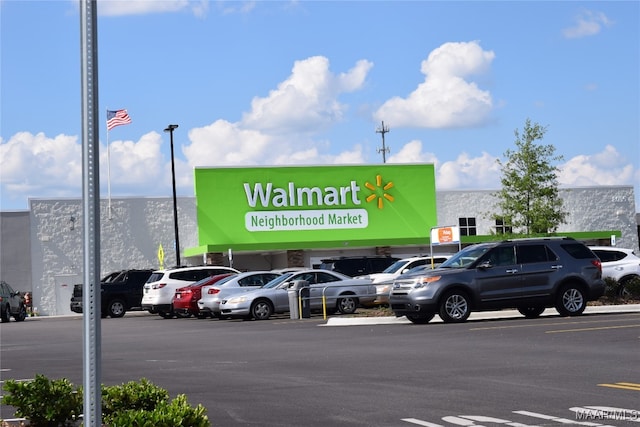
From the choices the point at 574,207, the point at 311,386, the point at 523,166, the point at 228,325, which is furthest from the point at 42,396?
the point at 574,207

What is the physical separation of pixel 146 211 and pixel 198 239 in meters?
3.19

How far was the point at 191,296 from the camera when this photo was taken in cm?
3503

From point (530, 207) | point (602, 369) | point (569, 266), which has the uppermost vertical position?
point (530, 207)

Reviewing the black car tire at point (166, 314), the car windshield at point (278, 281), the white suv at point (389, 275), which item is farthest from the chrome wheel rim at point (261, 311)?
the black car tire at point (166, 314)

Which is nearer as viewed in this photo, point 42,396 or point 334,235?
point 42,396

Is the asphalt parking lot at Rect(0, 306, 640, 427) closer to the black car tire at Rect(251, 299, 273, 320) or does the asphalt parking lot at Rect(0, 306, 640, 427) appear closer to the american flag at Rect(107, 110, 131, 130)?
the black car tire at Rect(251, 299, 273, 320)

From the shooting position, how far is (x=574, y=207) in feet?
190

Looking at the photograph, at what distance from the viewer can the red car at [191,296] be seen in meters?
35.0

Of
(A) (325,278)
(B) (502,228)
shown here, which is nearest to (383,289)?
(A) (325,278)

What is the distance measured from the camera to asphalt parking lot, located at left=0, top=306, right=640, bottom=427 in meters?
9.95

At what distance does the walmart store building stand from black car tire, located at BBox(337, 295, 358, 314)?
19.9 meters

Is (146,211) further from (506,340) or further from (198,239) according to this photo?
(506,340)

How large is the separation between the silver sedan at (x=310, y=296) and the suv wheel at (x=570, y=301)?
8537 millimetres

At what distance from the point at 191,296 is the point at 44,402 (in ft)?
89.0
